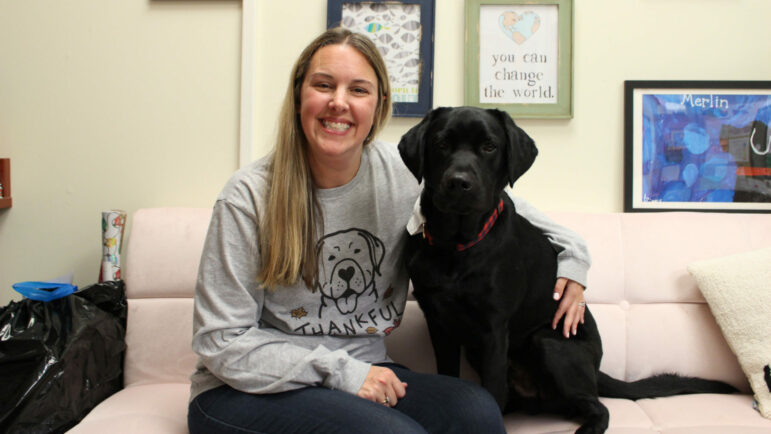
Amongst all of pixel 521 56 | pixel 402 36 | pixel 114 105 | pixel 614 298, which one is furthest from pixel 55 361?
pixel 521 56

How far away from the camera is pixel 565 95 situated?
1892 millimetres

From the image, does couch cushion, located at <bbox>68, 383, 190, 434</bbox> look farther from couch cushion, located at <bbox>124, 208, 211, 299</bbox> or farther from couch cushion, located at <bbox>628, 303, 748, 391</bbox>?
couch cushion, located at <bbox>628, 303, 748, 391</bbox>

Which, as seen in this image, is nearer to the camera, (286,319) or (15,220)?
(286,319)

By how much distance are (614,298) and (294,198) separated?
1081mm

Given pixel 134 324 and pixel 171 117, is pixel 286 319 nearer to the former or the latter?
pixel 134 324

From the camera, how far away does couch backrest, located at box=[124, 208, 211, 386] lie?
1620 mm

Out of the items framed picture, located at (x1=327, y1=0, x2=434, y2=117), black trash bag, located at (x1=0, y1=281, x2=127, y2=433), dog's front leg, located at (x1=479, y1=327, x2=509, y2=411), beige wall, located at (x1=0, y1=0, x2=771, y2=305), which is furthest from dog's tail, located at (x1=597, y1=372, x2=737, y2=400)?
black trash bag, located at (x1=0, y1=281, x2=127, y2=433)

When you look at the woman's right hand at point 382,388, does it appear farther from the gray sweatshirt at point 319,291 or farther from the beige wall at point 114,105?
the beige wall at point 114,105

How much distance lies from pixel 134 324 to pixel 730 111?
213 centimetres

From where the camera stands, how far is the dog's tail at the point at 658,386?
1473mm

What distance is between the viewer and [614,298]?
1660 millimetres

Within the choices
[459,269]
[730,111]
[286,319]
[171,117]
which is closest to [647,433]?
[459,269]

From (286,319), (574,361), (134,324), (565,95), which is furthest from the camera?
(565,95)

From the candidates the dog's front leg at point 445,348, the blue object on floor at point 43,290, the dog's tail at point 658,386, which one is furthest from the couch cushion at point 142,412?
the dog's tail at point 658,386
